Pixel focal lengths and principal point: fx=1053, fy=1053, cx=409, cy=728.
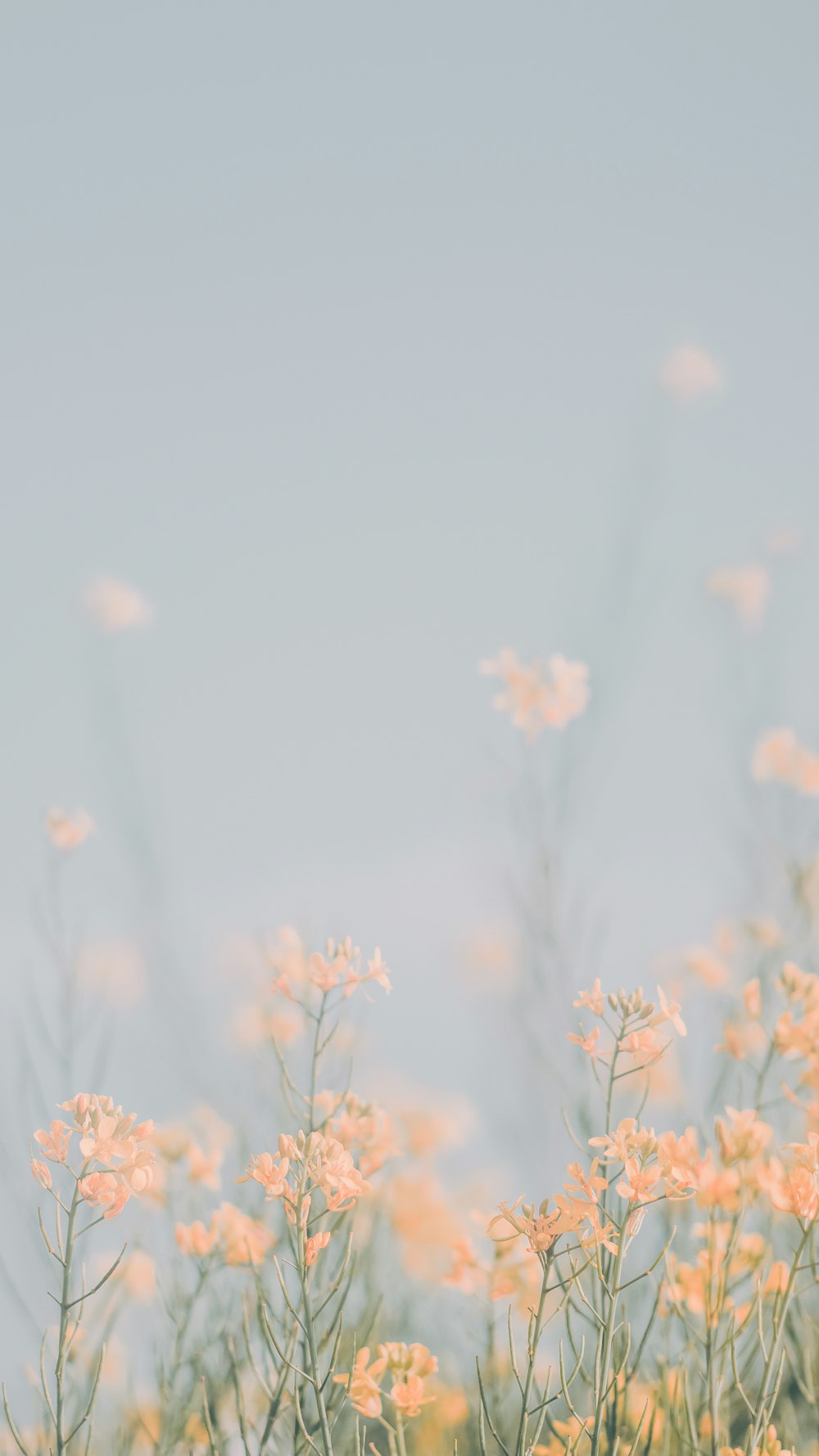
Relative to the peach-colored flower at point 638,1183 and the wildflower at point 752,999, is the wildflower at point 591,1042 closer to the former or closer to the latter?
the peach-colored flower at point 638,1183

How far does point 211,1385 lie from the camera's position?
1.78 metres

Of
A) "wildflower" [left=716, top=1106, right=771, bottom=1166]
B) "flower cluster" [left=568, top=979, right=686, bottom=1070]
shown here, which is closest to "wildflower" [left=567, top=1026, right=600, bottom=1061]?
"flower cluster" [left=568, top=979, right=686, bottom=1070]

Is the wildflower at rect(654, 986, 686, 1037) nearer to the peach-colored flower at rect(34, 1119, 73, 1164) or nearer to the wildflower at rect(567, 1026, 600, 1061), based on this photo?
the wildflower at rect(567, 1026, 600, 1061)

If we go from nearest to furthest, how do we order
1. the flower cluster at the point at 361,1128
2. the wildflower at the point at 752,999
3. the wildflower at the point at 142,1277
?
1. the flower cluster at the point at 361,1128
2. the wildflower at the point at 752,999
3. the wildflower at the point at 142,1277

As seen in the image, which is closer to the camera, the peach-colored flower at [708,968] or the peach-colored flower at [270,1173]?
the peach-colored flower at [270,1173]

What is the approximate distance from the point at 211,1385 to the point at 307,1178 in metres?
0.96

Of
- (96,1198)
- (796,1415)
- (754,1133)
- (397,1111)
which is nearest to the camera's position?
(96,1198)

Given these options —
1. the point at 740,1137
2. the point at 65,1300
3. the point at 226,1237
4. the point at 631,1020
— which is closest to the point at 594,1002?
the point at 631,1020

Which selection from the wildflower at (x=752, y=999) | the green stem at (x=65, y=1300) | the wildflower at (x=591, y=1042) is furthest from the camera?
the wildflower at (x=752, y=999)

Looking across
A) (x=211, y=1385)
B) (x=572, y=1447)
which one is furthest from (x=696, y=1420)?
(x=211, y=1385)

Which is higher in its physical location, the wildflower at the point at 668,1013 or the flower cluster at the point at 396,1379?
the wildflower at the point at 668,1013

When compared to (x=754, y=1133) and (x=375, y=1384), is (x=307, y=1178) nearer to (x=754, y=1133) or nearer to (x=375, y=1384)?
(x=375, y=1384)

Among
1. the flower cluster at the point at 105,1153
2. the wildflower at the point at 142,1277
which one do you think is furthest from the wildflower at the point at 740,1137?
the wildflower at the point at 142,1277

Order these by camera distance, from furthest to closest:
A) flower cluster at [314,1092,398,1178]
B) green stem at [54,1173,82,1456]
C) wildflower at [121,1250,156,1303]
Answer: wildflower at [121,1250,156,1303] < flower cluster at [314,1092,398,1178] < green stem at [54,1173,82,1456]
